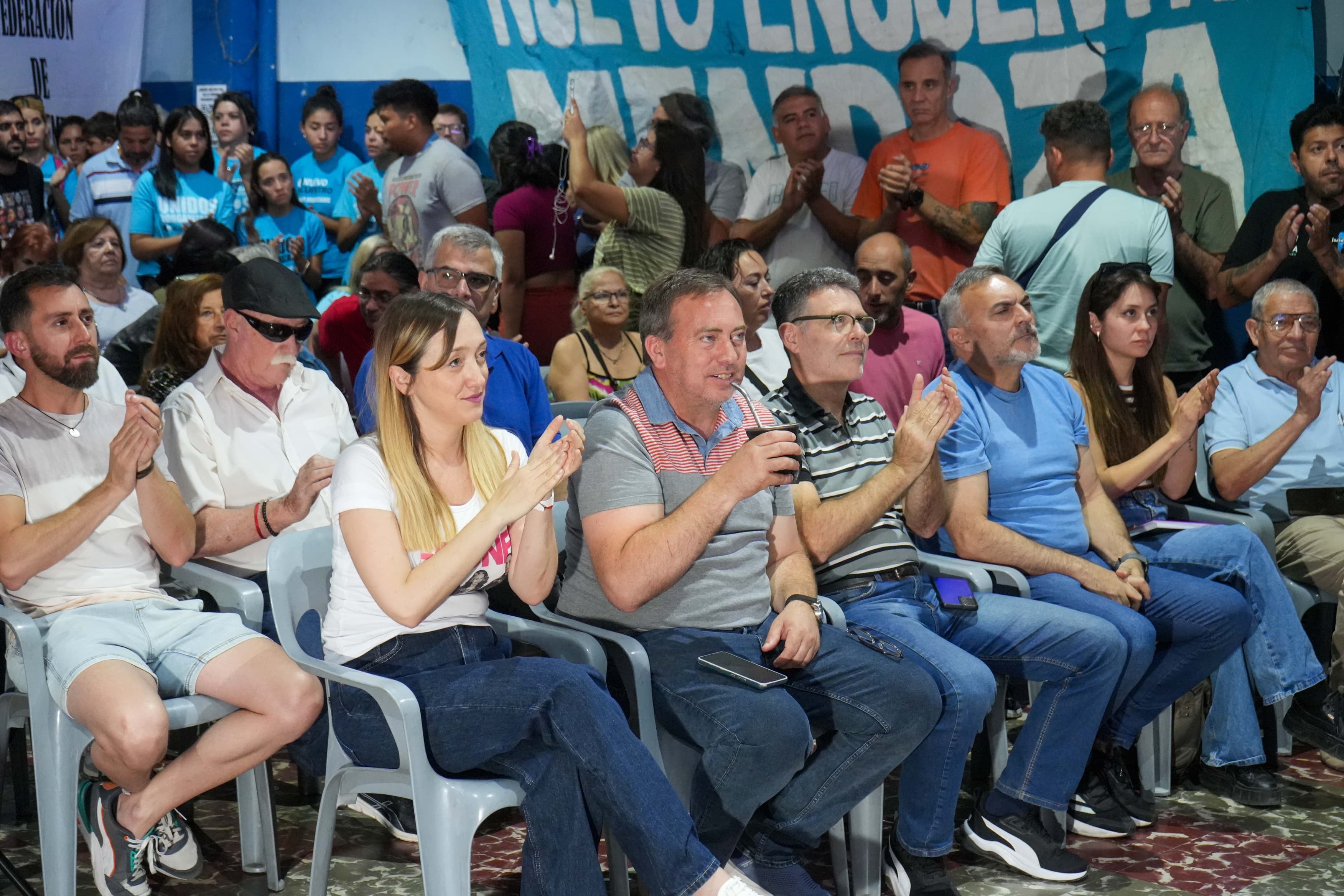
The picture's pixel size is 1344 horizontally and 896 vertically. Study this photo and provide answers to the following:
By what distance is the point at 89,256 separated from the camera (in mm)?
4879

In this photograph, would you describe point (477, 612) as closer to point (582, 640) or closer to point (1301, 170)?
point (582, 640)

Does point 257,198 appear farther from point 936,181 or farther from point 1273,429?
point 1273,429

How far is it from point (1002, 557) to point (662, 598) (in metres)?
1.09

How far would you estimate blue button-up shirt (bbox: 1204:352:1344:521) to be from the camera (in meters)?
4.17

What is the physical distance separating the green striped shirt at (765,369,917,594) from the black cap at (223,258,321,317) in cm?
117

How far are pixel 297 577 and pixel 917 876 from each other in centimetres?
146

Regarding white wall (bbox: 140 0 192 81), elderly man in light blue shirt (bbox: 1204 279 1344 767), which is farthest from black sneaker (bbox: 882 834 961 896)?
white wall (bbox: 140 0 192 81)

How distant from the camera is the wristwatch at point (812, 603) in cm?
293

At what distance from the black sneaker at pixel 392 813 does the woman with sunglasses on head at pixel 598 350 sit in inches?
61.3

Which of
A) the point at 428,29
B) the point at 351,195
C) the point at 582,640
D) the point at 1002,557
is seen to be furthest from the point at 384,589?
the point at 428,29

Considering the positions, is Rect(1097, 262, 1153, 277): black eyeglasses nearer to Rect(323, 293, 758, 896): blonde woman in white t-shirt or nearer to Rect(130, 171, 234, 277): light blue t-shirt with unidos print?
Answer: Rect(323, 293, 758, 896): blonde woman in white t-shirt

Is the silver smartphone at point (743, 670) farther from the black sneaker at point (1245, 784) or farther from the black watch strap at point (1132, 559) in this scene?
the black sneaker at point (1245, 784)

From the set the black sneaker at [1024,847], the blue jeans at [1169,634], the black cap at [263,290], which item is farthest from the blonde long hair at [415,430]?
the blue jeans at [1169,634]

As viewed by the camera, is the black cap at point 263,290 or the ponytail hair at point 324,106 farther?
the ponytail hair at point 324,106
